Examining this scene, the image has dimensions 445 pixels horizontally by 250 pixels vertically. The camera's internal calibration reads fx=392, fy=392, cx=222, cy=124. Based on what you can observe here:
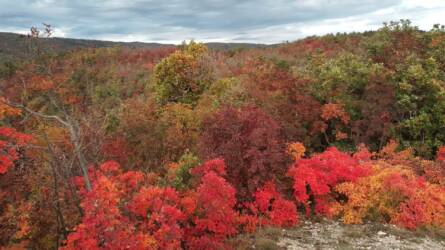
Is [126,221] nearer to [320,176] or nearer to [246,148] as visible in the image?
[246,148]

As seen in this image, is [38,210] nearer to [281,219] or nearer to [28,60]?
[28,60]

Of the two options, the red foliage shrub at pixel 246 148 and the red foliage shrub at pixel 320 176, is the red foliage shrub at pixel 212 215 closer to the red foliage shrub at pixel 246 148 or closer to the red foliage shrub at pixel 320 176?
the red foliage shrub at pixel 246 148

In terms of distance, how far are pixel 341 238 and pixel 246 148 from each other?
11.5ft

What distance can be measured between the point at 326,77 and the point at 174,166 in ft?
32.6

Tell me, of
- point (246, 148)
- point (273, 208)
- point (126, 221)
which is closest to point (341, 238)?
point (273, 208)

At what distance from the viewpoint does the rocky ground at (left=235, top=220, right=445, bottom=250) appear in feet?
31.9

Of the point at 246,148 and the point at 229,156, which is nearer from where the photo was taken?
the point at 229,156

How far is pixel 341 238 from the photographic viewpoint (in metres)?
10.2

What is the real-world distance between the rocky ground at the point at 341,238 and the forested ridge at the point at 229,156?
1.14 ft

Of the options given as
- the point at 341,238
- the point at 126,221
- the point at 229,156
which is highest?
the point at 229,156

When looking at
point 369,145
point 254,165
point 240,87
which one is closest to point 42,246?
point 254,165

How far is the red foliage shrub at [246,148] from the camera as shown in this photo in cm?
1100

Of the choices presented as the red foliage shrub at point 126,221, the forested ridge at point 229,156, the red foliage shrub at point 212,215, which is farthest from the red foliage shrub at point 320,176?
the red foliage shrub at point 126,221

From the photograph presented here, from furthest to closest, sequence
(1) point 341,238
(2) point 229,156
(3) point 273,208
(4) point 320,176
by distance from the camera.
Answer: (4) point 320,176 → (2) point 229,156 → (3) point 273,208 → (1) point 341,238
